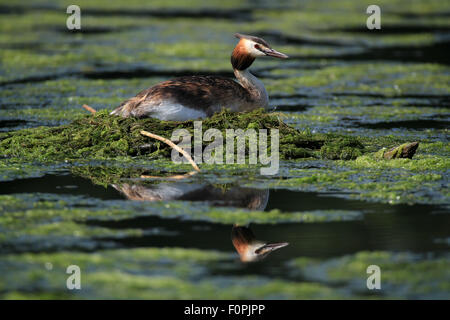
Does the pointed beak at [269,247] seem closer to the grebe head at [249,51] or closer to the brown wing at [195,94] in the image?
the brown wing at [195,94]

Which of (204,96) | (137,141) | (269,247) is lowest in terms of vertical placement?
(269,247)

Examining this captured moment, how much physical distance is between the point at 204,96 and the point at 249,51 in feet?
3.19

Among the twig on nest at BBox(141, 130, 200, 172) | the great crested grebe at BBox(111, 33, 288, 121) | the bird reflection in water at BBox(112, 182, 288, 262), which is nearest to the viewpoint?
the bird reflection in water at BBox(112, 182, 288, 262)

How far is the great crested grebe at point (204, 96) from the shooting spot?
391 inches

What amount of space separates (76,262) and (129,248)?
18.3 inches

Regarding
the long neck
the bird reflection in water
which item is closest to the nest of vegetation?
the long neck

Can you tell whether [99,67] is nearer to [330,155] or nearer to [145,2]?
[330,155]

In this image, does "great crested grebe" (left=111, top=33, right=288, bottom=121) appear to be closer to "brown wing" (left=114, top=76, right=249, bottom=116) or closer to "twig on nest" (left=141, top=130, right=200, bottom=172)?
"brown wing" (left=114, top=76, right=249, bottom=116)

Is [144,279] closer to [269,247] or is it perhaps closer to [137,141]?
[269,247]

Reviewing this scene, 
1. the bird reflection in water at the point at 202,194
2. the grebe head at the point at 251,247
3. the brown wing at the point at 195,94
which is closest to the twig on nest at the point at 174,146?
the bird reflection in water at the point at 202,194

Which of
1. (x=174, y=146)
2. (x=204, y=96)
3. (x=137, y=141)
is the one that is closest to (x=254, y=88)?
(x=204, y=96)

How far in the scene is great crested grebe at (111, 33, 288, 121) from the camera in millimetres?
9930

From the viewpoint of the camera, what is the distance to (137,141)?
9609 millimetres
